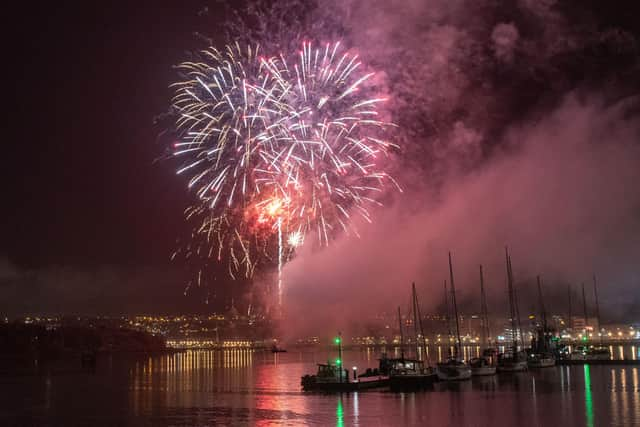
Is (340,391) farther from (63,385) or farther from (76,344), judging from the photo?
(76,344)

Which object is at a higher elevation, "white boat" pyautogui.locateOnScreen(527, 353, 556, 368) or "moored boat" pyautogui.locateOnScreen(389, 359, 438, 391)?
"moored boat" pyautogui.locateOnScreen(389, 359, 438, 391)

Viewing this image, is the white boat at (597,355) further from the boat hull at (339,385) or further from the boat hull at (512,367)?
the boat hull at (339,385)

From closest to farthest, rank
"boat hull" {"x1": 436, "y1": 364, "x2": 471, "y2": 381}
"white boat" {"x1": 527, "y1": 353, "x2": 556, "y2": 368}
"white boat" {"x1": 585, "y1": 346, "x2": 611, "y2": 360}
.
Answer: "boat hull" {"x1": 436, "y1": 364, "x2": 471, "y2": 381}
"white boat" {"x1": 527, "y1": 353, "x2": 556, "y2": 368}
"white boat" {"x1": 585, "y1": 346, "x2": 611, "y2": 360}

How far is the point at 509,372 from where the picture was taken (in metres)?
54.7

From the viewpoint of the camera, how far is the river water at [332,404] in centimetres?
2836

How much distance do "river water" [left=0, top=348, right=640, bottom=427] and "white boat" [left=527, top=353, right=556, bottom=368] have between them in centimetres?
988

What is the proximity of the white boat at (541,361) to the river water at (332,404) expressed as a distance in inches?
389

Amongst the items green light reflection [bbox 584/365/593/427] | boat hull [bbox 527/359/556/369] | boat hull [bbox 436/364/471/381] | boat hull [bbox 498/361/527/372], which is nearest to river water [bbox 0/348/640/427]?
green light reflection [bbox 584/365/593/427]

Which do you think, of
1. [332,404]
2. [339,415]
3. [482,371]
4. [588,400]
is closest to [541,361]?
[482,371]

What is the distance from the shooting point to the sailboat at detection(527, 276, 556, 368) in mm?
60750

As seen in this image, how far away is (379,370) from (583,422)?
21030 millimetres

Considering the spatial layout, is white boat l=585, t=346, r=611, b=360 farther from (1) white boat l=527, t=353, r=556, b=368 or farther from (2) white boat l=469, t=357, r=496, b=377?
(2) white boat l=469, t=357, r=496, b=377

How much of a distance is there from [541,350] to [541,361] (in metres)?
7.38

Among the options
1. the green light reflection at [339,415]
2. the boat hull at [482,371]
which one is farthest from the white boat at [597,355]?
the green light reflection at [339,415]
